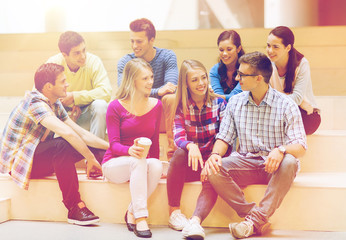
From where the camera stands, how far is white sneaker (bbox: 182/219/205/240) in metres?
2.14

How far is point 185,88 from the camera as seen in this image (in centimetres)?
253

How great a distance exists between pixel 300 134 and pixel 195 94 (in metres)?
0.68

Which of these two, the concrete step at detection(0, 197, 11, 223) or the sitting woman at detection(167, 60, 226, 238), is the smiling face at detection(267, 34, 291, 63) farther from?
the concrete step at detection(0, 197, 11, 223)

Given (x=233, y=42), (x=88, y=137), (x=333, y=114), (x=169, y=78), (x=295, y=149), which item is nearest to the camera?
(x=295, y=149)

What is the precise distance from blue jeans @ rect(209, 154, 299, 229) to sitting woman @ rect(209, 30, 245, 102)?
1.99 ft

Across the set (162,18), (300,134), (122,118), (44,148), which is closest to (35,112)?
(44,148)

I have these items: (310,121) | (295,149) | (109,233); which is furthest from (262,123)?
(109,233)

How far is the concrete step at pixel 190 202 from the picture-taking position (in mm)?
2307

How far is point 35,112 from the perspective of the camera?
2.53 m

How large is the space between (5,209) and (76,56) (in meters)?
1.21

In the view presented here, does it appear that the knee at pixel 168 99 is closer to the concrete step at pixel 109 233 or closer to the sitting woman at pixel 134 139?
the sitting woman at pixel 134 139

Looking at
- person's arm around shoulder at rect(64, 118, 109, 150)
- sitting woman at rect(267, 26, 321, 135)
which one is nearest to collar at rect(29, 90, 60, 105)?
person's arm around shoulder at rect(64, 118, 109, 150)

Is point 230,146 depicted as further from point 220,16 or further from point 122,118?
point 220,16

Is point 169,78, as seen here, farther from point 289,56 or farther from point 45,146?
point 45,146
